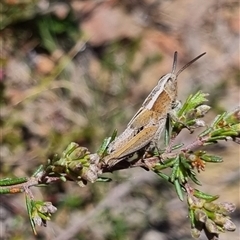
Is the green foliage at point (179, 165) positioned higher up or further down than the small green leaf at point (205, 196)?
higher up

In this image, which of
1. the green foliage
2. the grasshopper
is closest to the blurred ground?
the grasshopper

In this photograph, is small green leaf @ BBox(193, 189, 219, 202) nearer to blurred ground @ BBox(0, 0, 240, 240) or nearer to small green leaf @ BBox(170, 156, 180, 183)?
small green leaf @ BBox(170, 156, 180, 183)

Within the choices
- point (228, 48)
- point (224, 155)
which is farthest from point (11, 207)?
point (228, 48)

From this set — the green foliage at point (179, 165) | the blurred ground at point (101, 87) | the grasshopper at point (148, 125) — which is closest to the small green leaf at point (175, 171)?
the green foliage at point (179, 165)

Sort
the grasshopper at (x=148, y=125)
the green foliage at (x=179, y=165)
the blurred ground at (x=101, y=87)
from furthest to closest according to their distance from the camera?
the blurred ground at (x=101, y=87) → the grasshopper at (x=148, y=125) → the green foliage at (x=179, y=165)

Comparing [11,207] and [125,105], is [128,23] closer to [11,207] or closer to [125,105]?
[125,105]

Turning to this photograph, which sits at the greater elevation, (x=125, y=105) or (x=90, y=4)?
(x=90, y=4)

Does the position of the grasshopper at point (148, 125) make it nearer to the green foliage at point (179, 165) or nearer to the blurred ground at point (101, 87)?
the green foliage at point (179, 165)
